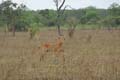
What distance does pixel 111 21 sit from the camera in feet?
161

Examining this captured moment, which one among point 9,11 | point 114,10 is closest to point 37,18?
point 114,10

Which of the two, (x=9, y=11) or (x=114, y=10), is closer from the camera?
(x=9, y=11)

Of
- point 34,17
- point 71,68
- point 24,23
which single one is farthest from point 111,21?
point 71,68

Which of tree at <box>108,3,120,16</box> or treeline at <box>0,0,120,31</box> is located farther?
tree at <box>108,3,120,16</box>

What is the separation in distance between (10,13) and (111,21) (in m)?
15.8

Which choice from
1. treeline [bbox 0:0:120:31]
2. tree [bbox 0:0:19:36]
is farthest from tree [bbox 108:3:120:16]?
tree [bbox 0:0:19:36]

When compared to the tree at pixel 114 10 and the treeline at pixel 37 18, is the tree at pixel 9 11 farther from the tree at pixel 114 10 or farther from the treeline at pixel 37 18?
the tree at pixel 114 10

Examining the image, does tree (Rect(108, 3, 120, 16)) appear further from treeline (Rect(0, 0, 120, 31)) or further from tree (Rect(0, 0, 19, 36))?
tree (Rect(0, 0, 19, 36))

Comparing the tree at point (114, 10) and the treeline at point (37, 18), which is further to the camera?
the tree at point (114, 10)

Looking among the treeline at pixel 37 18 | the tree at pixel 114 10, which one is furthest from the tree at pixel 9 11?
the tree at pixel 114 10

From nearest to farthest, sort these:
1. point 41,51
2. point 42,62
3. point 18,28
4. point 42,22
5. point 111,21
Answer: point 42,62 → point 41,51 → point 111,21 → point 18,28 → point 42,22

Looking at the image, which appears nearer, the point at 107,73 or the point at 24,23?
the point at 107,73

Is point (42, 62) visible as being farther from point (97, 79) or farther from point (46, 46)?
point (97, 79)

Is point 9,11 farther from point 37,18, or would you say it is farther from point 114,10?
point 37,18
